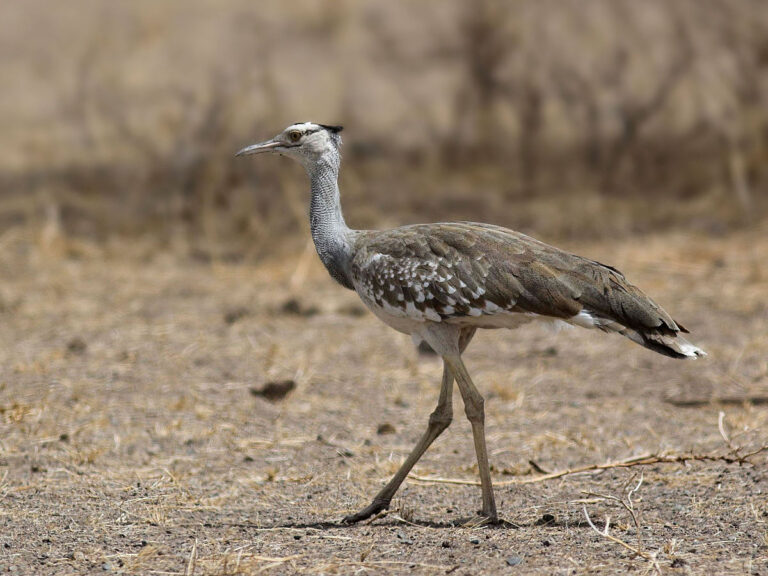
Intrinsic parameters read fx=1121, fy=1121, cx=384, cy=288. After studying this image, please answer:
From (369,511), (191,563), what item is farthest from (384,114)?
(191,563)

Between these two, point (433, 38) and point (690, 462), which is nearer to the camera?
point (690, 462)

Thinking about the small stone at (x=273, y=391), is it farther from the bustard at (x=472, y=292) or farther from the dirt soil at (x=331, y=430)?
the bustard at (x=472, y=292)

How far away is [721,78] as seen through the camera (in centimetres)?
1213

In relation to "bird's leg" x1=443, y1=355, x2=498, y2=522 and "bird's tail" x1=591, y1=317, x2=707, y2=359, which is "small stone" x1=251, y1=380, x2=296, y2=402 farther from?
"bird's tail" x1=591, y1=317, x2=707, y2=359

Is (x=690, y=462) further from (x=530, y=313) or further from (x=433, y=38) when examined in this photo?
(x=433, y=38)

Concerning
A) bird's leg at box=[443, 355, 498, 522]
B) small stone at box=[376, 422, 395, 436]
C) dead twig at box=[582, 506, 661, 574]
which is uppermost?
bird's leg at box=[443, 355, 498, 522]

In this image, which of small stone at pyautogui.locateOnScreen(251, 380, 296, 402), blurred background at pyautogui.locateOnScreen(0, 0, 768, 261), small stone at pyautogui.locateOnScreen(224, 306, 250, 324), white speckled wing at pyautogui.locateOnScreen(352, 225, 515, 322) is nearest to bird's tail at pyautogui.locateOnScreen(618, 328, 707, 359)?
white speckled wing at pyautogui.locateOnScreen(352, 225, 515, 322)

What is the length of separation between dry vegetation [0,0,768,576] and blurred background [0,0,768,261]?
27 millimetres

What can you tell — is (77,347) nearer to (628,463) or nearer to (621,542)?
(628,463)

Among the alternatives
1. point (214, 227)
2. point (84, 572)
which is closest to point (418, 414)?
point (84, 572)

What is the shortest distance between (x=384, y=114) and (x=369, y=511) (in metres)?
7.29

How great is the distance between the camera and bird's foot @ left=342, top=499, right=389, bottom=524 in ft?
16.5

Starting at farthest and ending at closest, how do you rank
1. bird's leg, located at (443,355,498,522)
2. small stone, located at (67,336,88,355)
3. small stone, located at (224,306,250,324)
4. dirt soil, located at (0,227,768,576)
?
1. small stone, located at (224,306,250,324)
2. small stone, located at (67,336,88,355)
3. bird's leg, located at (443,355,498,522)
4. dirt soil, located at (0,227,768,576)

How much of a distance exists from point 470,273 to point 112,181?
7.39 metres
